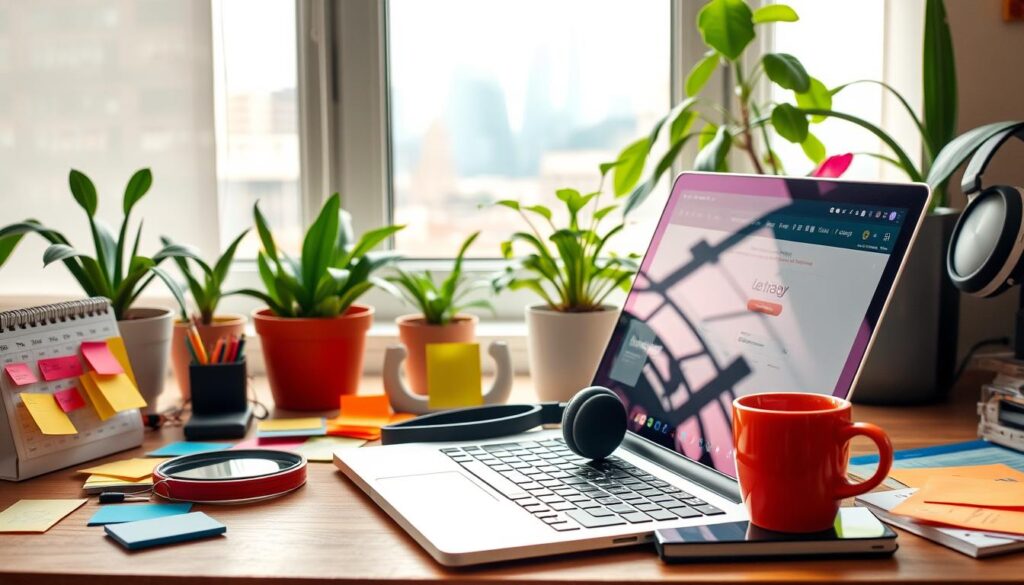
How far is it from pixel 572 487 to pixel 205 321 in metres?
0.73

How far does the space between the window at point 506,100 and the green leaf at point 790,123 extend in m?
0.46

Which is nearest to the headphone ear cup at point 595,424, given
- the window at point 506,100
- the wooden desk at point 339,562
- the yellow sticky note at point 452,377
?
the wooden desk at point 339,562

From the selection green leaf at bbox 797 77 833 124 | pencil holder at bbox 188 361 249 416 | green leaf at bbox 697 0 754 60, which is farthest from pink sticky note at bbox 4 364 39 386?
green leaf at bbox 797 77 833 124

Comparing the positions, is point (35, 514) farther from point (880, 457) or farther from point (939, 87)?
point (939, 87)

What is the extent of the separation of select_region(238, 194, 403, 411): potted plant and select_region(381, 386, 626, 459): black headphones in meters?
0.29

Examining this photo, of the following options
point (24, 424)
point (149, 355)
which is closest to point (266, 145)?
point (149, 355)

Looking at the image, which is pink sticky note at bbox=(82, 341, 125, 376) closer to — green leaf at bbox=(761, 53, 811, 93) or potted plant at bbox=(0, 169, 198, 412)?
potted plant at bbox=(0, 169, 198, 412)

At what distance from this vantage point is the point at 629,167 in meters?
1.51

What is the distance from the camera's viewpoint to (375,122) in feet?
5.86

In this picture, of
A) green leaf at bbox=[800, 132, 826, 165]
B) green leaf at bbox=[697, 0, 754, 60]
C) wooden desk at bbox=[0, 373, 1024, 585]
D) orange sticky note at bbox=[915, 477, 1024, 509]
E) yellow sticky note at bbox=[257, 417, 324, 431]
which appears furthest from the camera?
green leaf at bbox=[800, 132, 826, 165]

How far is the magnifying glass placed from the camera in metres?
0.96

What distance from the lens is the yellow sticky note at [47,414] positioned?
3.47 feet

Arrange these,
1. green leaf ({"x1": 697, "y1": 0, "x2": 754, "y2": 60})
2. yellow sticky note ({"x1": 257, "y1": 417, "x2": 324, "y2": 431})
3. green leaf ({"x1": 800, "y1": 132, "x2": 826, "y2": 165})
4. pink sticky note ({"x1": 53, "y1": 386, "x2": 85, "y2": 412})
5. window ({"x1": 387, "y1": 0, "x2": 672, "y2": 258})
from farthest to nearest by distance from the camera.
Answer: window ({"x1": 387, "y1": 0, "x2": 672, "y2": 258})
green leaf ({"x1": 800, "y1": 132, "x2": 826, "y2": 165})
green leaf ({"x1": 697, "y1": 0, "x2": 754, "y2": 60})
yellow sticky note ({"x1": 257, "y1": 417, "x2": 324, "y2": 431})
pink sticky note ({"x1": 53, "y1": 386, "x2": 85, "y2": 412})

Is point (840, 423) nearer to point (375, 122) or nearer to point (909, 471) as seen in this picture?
point (909, 471)
